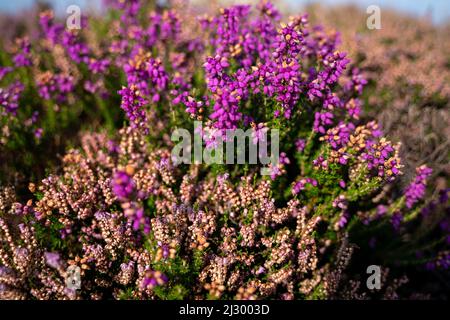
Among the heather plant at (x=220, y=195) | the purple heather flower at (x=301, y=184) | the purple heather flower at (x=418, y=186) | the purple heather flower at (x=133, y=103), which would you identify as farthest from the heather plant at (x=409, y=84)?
the purple heather flower at (x=133, y=103)

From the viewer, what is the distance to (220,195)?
9.93 ft

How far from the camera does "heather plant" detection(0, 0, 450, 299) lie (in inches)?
110

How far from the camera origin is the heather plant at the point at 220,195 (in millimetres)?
2799

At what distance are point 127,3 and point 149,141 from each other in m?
2.18

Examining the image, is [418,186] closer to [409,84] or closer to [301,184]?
[301,184]

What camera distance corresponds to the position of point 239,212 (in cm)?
318

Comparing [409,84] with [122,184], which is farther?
[409,84]

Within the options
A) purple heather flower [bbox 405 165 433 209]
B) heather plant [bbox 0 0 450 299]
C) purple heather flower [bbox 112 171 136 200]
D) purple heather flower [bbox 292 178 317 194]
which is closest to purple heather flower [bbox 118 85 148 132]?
heather plant [bbox 0 0 450 299]

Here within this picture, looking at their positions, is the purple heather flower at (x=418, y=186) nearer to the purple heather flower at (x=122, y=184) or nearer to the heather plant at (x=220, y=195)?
the heather plant at (x=220, y=195)

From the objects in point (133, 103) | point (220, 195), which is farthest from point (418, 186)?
point (133, 103)

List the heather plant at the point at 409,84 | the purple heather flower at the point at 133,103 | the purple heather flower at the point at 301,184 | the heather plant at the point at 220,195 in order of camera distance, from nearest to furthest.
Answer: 1. the heather plant at the point at 220,195
2. the purple heather flower at the point at 133,103
3. the purple heather flower at the point at 301,184
4. the heather plant at the point at 409,84

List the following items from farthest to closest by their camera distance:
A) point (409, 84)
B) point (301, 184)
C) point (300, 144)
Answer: point (409, 84) → point (300, 144) → point (301, 184)

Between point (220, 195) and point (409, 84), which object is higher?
point (409, 84)
